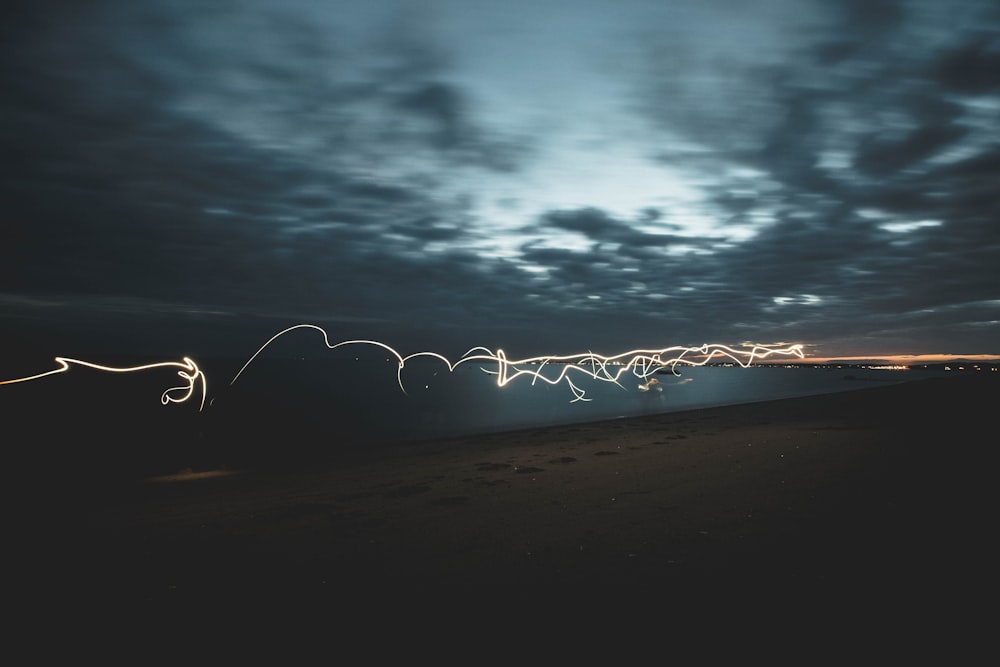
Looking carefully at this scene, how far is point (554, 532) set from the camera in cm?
605

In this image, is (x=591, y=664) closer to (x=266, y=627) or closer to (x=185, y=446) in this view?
(x=266, y=627)

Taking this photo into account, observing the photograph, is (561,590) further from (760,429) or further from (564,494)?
(760,429)

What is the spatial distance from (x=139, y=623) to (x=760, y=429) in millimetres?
15884

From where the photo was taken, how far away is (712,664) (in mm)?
3225

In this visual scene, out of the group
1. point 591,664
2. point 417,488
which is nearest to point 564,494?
point 417,488

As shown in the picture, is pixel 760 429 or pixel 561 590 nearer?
pixel 561 590

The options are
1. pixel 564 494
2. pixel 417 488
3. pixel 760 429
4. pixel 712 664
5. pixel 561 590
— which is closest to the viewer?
pixel 712 664

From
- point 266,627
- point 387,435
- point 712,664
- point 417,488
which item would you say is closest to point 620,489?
point 417,488

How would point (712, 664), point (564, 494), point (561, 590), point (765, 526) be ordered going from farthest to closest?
point (564, 494) → point (765, 526) → point (561, 590) → point (712, 664)

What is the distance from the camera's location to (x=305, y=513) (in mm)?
7410

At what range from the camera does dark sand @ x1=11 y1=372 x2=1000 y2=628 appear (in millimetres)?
4453

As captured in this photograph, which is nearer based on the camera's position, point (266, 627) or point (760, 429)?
point (266, 627)

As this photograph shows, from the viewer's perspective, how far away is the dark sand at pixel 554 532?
4.45m

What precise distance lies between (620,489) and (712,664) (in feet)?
16.4
